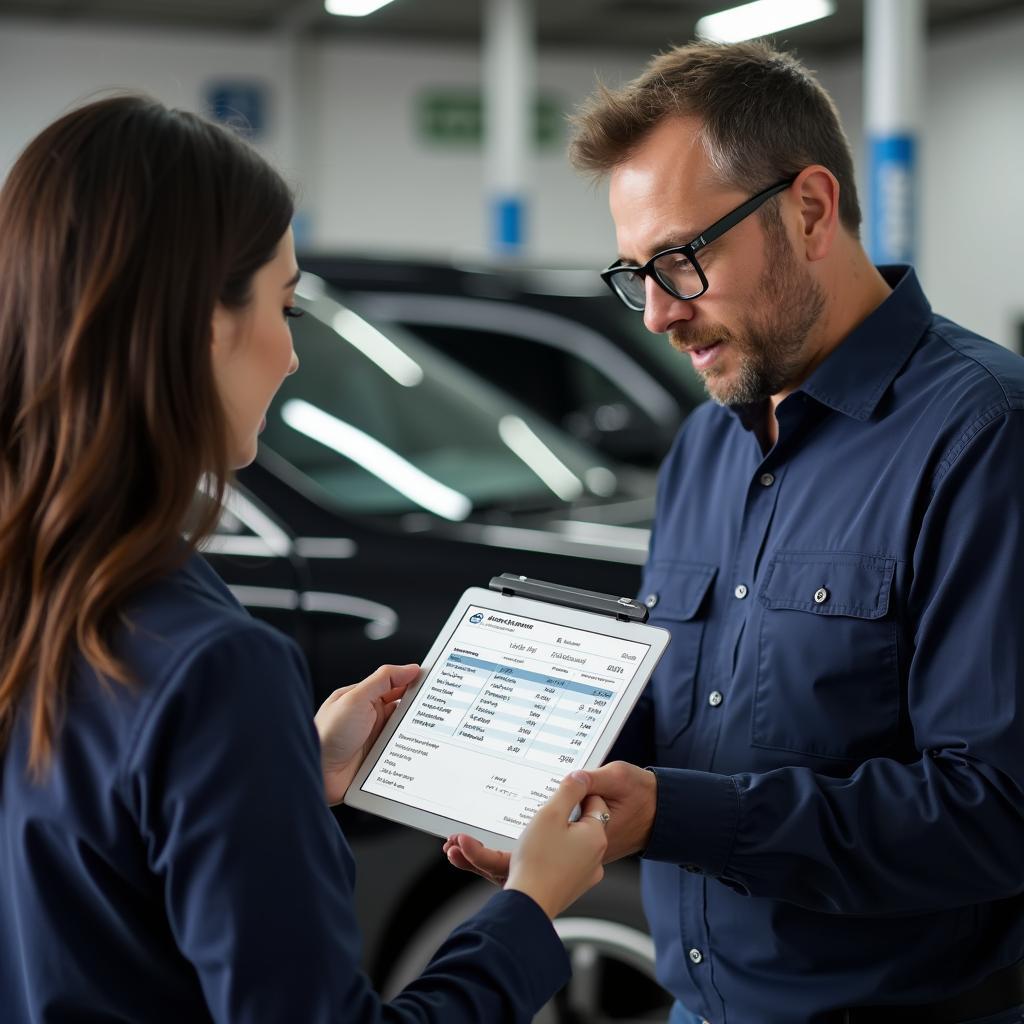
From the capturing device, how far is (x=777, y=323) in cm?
170

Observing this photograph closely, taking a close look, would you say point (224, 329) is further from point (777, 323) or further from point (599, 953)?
point (599, 953)

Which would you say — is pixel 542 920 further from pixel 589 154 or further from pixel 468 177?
pixel 468 177

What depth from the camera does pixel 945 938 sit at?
152 cm

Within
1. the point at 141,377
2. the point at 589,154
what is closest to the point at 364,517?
the point at 589,154

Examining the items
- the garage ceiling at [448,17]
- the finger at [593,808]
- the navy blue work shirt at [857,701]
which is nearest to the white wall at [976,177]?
the garage ceiling at [448,17]

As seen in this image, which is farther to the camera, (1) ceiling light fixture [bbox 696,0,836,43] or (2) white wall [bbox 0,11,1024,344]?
Answer: (2) white wall [bbox 0,11,1024,344]

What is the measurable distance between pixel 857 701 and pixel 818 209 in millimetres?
614

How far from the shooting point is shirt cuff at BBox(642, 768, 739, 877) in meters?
1.45

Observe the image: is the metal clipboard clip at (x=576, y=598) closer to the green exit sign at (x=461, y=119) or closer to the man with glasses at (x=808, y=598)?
the man with glasses at (x=808, y=598)

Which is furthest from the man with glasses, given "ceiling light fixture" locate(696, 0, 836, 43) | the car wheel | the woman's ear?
"ceiling light fixture" locate(696, 0, 836, 43)

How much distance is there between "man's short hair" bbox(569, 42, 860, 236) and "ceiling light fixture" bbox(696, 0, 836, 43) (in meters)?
11.5

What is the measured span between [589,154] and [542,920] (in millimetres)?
1004

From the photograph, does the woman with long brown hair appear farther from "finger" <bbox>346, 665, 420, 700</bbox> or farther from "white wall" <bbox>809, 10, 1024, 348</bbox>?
→ "white wall" <bbox>809, 10, 1024, 348</bbox>

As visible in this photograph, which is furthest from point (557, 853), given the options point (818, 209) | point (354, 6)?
point (354, 6)
